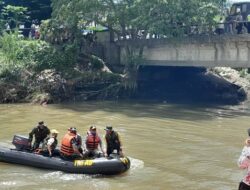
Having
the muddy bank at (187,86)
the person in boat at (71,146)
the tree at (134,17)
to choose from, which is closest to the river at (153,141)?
the person in boat at (71,146)

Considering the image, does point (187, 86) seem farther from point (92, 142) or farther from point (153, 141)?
point (92, 142)

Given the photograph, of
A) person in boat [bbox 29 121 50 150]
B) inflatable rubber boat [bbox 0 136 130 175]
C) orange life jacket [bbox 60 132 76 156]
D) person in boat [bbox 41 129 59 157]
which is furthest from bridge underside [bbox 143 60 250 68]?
orange life jacket [bbox 60 132 76 156]

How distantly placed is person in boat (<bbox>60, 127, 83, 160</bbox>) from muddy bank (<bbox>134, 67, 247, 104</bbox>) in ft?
64.7

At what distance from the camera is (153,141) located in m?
21.4

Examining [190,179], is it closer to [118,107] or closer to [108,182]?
[108,182]

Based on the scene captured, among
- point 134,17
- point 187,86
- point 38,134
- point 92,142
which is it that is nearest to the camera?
point 92,142

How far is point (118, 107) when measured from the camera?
103 feet

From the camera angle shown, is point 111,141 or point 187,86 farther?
point 187,86

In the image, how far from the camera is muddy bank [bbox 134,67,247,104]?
121ft

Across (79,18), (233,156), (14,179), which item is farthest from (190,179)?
(79,18)

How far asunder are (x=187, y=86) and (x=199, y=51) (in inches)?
308

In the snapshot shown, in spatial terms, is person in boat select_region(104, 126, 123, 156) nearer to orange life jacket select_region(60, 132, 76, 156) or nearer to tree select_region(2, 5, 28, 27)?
orange life jacket select_region(60, 132, 76, 156)

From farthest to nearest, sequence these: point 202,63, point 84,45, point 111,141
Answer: point 84,45 < point 202,63 < point 111,141

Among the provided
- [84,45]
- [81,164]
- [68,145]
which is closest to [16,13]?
[84,45]
